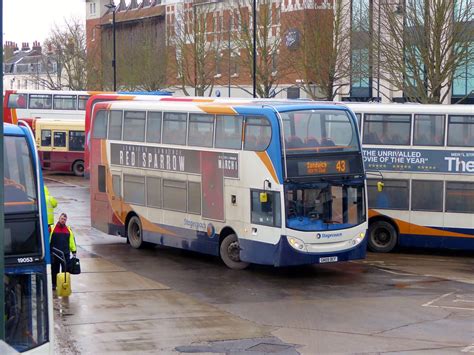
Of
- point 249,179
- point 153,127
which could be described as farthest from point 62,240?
point 153,127

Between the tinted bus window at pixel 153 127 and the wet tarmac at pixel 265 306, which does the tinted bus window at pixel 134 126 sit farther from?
the wet tarmac at pixel 265 306

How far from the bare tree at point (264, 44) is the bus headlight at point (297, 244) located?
102 ft

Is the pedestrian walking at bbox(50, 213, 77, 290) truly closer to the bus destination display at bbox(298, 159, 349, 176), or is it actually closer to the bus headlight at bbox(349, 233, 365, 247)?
the bus destination display at bbox(298, 159, 349, 176)

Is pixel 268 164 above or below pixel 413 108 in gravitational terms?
below

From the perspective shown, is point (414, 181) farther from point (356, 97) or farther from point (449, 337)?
point (356, 97)

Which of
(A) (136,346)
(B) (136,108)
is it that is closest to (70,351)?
(A) (136,346)

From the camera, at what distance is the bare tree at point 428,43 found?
34625 mm

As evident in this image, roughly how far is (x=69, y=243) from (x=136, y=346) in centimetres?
464

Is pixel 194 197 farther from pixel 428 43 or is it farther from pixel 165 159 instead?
pixel 428 43

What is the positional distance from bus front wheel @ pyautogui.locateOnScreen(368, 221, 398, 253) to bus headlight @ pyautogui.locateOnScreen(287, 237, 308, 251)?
505 cm

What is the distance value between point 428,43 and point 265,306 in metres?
19.7

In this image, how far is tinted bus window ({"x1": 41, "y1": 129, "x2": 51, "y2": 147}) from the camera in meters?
47.1

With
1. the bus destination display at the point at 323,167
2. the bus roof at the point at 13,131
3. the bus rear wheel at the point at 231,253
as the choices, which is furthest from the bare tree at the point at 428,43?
the bus roof at the point at 13,131

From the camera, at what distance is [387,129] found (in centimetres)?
2411
